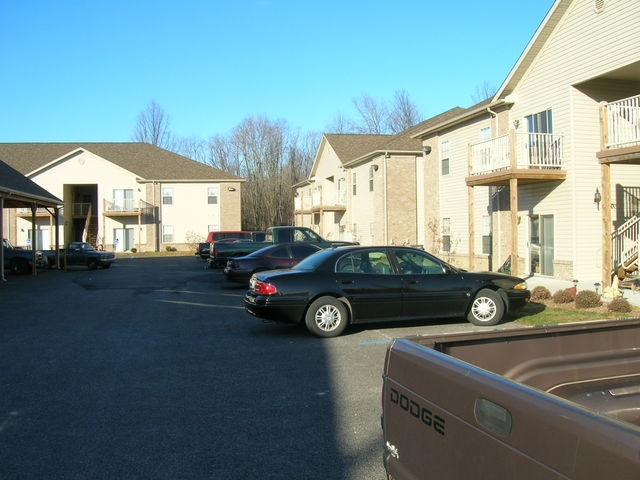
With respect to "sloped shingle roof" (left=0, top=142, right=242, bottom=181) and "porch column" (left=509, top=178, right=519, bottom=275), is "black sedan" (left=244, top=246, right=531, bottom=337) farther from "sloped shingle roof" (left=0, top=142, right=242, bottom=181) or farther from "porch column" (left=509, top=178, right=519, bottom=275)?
"sloped shingle roof" (left=0, top=142, right=242, bottom=181)

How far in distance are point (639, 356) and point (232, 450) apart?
3.04 m

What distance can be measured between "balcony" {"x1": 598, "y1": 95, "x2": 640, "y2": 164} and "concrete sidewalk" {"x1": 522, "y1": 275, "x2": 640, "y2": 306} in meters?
3.15

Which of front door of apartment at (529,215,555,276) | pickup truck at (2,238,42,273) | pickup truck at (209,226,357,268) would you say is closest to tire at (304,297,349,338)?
front door of apartment at (529,215,555,276)

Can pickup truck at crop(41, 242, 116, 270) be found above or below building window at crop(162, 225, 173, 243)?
below

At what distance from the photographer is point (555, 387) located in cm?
312

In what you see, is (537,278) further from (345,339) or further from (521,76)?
(345,339)

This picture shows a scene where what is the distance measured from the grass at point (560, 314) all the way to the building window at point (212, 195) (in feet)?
124

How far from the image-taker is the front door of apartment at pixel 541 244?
17578 millimetres

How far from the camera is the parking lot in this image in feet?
14.3

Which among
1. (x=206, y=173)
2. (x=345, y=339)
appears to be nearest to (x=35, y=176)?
(x=206, y=173)

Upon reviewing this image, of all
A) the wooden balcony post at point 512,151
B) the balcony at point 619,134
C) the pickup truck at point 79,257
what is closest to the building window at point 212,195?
the pickup truck at point 79,257

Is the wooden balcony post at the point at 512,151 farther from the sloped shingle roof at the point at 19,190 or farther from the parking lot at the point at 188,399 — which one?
the sloped shingle roof at the point at 19,190

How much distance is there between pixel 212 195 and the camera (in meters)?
47.7

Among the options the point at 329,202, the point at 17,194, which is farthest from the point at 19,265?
the point at 329,202
